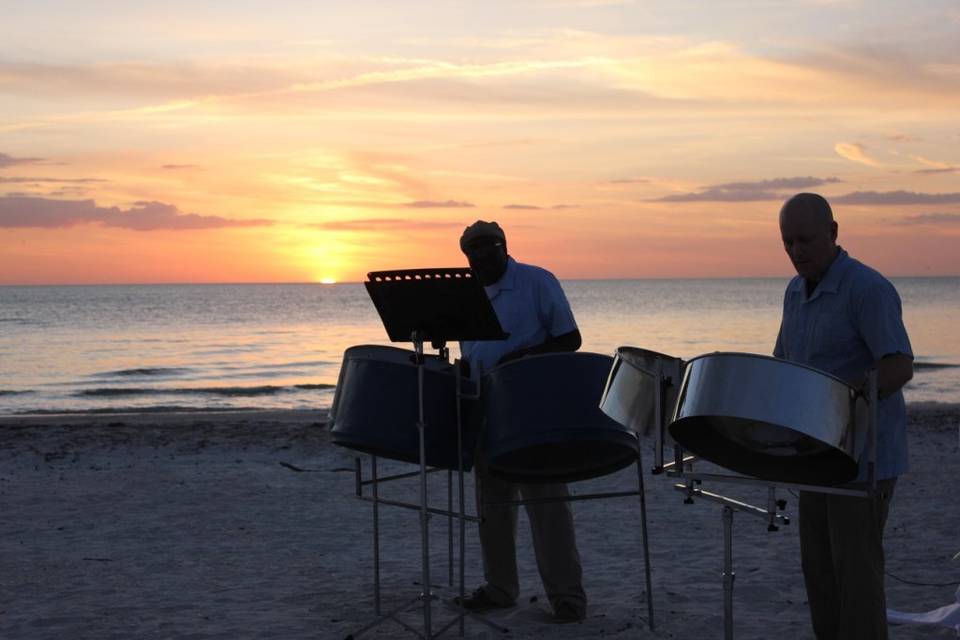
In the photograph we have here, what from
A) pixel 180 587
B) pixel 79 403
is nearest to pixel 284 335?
pixel 79 403

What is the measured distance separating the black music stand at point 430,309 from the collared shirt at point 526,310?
0.38 m

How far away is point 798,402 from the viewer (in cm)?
206

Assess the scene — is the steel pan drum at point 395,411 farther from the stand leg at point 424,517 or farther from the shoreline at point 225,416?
the shoreline at point 225,416

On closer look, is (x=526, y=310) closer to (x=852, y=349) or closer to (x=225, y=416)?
(x=852, y=349)

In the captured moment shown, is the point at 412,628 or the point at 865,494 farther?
the point at 412,628

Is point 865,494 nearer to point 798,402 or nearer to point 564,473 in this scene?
point 798,402

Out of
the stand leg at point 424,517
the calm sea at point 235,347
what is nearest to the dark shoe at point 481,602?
the stand leg at point 424,517

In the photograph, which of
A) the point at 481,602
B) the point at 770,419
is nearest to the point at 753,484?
the point at 770,419

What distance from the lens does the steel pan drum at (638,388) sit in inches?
93.4

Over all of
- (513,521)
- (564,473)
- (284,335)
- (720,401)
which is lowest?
(284,335)

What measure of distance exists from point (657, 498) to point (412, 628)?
242cm

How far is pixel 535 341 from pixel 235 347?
19231mm

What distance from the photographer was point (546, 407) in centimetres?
289

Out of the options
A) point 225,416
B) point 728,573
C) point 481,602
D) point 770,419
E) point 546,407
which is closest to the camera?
point 770,419
